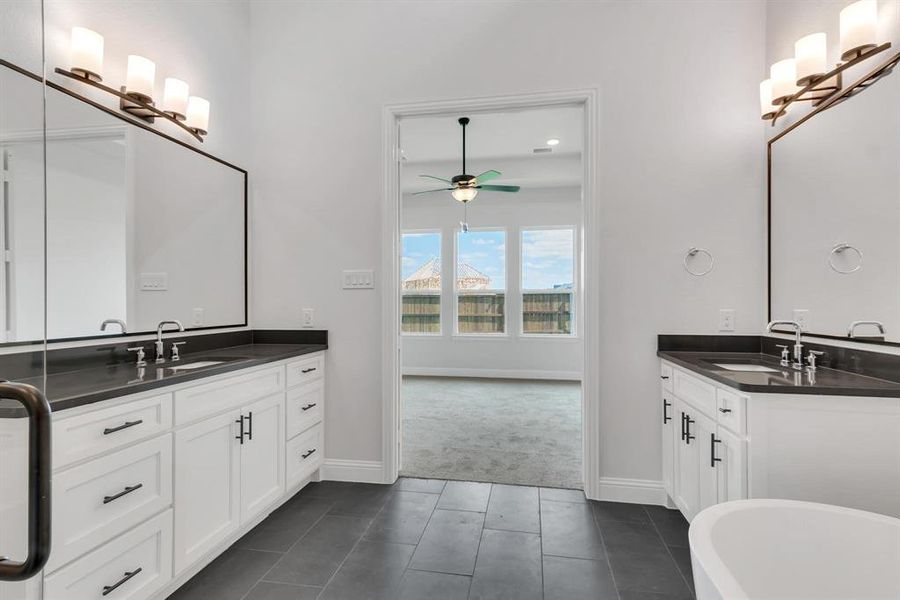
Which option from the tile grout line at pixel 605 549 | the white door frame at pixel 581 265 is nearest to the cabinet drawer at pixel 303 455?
the white door frame at pixel 581 265

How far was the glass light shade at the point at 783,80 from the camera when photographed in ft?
6.80

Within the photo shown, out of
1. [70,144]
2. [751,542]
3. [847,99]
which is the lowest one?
[751,542]

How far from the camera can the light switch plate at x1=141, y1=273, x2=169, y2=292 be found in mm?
2160

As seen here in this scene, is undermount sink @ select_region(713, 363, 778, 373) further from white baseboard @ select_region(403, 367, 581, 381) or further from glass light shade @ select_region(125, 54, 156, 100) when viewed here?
white baseboard @ select_region(403, 367, 581, 381)

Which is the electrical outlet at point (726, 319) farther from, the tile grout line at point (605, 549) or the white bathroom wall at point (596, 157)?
the tile grout line at point (605, 549)

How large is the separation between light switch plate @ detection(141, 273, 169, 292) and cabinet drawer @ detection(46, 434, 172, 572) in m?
0.93

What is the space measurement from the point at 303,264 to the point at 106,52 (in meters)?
1.42

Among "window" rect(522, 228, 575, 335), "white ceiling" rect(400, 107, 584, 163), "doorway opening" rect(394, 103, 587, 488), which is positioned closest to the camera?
"white ceiling" rect(400, 107, 584, 163)

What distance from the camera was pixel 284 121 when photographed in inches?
114

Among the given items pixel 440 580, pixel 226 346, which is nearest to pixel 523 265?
pixel 226 346

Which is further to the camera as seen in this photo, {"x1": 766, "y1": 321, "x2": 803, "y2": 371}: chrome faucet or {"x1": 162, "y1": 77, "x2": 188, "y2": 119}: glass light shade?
{"x1": 162, "y1": 77, "x2": 188, "y2": 119}: glass light shade

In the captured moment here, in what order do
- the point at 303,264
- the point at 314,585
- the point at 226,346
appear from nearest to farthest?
the point at 314,585 → the point at 226,346 → the point at 303,264

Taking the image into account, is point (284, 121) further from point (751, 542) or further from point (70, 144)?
point (751, 542)

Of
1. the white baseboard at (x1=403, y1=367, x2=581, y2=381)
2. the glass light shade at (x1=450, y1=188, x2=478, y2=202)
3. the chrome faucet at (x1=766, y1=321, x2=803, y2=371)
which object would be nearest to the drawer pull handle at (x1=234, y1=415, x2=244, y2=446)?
the chrome faucet at (x1=766, y1=321, x2=803, y2=371)
